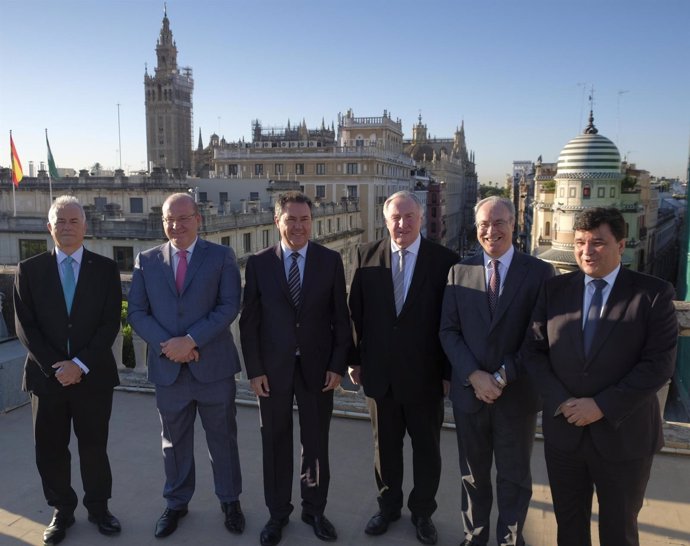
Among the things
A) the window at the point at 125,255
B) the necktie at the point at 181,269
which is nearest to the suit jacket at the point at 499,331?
the necktie at the point at 181,269

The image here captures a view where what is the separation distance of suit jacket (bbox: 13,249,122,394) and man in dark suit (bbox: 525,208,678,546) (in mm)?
2854

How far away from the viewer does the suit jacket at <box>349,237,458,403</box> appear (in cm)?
402

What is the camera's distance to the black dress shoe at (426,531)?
12.7ft

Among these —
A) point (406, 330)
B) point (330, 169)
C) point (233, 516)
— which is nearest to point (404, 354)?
point (406, 330)

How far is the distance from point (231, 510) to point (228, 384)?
2.80 feet

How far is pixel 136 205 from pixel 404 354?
37885 millimetres

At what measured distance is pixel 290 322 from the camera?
4.10 m

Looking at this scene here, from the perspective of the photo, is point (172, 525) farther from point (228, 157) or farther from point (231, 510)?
point (228, 157)

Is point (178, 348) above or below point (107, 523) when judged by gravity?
above

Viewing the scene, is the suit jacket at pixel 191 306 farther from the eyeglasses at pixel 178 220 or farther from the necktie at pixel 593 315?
the necktie at pixel 593 315

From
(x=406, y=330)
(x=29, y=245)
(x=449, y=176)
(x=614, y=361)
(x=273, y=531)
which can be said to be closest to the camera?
(x=614, y=361)

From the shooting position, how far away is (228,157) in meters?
60.3

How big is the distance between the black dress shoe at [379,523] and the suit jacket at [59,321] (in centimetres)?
204

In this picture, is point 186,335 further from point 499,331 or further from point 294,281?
point 499,331
